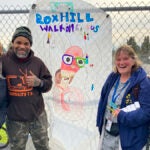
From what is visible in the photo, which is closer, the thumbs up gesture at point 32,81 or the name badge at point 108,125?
the name badge at point 108,125

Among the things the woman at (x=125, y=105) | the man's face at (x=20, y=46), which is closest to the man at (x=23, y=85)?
the man's face at (x=20, y=46)

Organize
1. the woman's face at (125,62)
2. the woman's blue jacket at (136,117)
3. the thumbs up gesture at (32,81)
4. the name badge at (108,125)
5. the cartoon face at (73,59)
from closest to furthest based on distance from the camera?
the woman's blue jacket at (136,117) < the woman's face at (125,62) < the name badge at (108,125) < the thumbs up gesture at (32,81) < the cartoon face at (73,59)

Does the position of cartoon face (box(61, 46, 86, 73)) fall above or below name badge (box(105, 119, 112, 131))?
above

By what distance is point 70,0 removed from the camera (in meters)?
3.84

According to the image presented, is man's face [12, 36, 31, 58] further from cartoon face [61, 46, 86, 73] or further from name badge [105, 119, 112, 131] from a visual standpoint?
name badge [105, 119, 112, 131]

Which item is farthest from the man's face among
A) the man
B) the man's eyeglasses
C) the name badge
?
the name badge

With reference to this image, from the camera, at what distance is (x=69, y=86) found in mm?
4023

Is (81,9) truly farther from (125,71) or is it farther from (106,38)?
(125,71)

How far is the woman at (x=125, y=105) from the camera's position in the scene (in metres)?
2.91

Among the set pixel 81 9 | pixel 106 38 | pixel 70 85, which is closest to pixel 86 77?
pixel 70 85

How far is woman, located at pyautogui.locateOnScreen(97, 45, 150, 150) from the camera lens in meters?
2.91

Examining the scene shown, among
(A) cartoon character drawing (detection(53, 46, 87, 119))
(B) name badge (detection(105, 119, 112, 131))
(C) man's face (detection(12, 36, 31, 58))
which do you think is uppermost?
(C) man's face (detection(12, 36, 31, 58))

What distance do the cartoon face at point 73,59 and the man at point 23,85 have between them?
370 millimetres

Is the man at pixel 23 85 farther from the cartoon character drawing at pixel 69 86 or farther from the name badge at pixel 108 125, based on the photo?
the name badge at pixel 108 125
